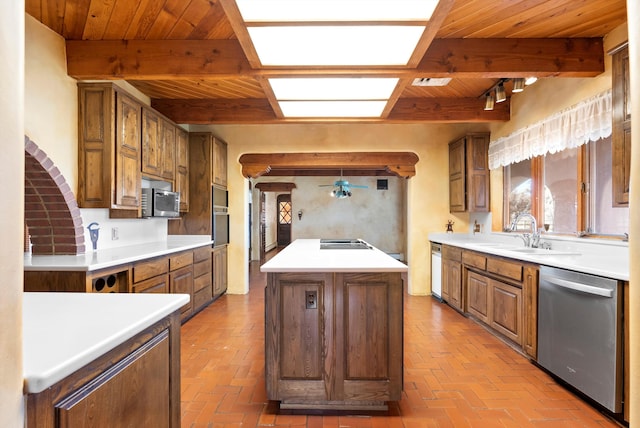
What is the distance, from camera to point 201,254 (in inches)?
164

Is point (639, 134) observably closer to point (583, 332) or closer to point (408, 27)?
point (408, 27)

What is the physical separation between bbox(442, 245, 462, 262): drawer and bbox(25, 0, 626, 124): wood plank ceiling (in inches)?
80.3

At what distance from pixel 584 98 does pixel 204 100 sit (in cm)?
397

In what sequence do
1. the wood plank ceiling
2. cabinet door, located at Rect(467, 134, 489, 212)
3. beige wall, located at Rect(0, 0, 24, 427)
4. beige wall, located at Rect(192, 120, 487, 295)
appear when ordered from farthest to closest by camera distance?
beige wall, located at Rect(192, 120, 487, 295), cabinet door, located at Rect(467, 134, 489, 212), the wood plank ceiling, beige wall, located at Rect(0, 0, 24, 427)

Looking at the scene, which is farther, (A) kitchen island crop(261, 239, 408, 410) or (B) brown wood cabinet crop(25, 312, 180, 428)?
(A) kitchen island crop(261, 239, 408, 410)

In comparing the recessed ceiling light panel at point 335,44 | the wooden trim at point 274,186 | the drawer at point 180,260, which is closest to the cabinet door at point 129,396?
the recessed ceiling light panel at point 335,44

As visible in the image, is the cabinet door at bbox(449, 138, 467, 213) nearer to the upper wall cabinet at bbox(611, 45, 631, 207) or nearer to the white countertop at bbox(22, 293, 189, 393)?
the upper wall cabinet at bbox(611, 45, 631, 207)

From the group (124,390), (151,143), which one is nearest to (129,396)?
(124,390)

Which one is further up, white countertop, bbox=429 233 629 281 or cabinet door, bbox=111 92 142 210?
cabinet door, bbox=111 92 142 210

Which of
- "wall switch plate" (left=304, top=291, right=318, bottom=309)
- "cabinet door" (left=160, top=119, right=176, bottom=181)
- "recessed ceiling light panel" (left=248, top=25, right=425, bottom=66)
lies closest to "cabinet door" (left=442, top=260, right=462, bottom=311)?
"wall switch plate" (left=304, top=291, right=318, bottom=309)

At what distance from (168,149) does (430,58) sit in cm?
302

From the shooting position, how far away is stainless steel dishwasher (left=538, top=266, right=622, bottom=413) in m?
1.87

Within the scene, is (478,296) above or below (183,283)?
below

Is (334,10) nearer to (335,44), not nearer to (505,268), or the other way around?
(335,44)
